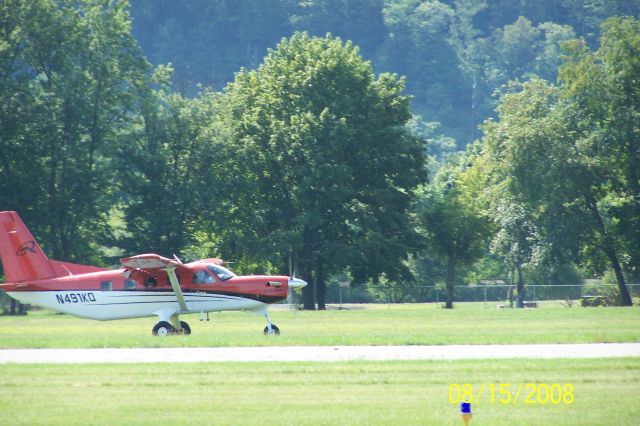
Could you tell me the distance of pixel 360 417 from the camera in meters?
18.8

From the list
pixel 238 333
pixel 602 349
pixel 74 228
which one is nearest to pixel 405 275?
pixel 74 228

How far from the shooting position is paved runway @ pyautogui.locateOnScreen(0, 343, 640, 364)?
1067 inches

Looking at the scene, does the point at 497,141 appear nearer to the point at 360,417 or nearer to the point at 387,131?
the point at 387,131

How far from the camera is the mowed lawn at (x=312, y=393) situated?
18.8m

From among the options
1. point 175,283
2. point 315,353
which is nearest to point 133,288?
point 175,283

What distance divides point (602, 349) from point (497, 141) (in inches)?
1882

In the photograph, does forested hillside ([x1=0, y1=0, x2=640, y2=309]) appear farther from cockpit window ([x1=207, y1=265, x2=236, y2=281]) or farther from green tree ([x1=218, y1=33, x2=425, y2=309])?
cockpit window ([x1=207, y1=265, x2=236, y2=281])

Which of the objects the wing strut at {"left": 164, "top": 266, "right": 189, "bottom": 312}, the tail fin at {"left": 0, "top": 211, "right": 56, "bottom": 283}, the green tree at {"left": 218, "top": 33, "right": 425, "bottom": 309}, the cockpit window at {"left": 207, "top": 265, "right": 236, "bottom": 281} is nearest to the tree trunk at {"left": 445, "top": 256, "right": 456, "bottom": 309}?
the green tree at {"left": 218, "top": 33, "right": 425, "bottom": 309}

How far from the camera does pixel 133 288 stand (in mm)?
37625

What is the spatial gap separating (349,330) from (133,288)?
7466mm

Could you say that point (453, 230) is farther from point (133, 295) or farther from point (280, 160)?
point (133, 295)
